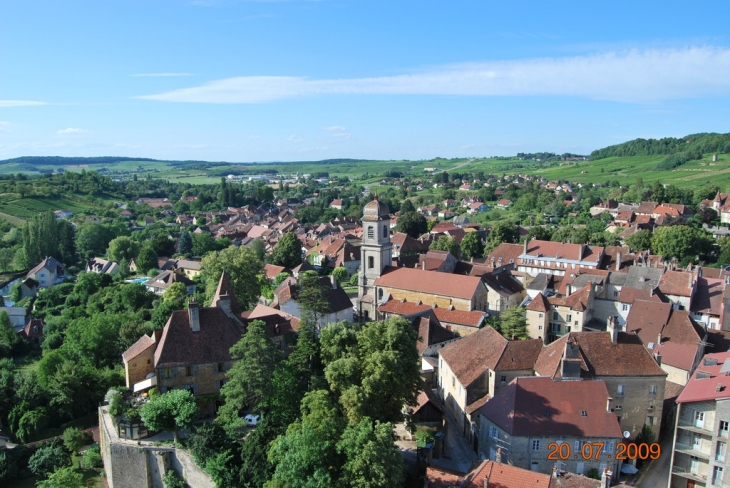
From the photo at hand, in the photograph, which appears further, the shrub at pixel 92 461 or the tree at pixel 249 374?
the shrub at pixel 92 461

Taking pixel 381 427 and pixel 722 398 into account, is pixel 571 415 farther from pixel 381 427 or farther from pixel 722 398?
pixel 381 427

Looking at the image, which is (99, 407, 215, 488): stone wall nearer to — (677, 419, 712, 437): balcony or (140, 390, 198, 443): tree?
(140, 390, 198, 443): tree

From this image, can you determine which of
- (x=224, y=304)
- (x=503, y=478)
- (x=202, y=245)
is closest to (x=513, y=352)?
(x=503, y=478)

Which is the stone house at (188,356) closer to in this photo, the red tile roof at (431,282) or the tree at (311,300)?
the tree at (311,300)

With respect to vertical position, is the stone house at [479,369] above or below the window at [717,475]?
above
